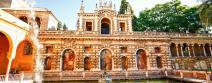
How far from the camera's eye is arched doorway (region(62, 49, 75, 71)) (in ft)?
88.8

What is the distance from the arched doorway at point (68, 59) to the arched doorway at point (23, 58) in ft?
14.6

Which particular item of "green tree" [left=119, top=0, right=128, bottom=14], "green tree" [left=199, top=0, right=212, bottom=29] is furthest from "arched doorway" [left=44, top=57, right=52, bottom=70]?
"green tree" [left=119, top=0, right=128, bottom=14]

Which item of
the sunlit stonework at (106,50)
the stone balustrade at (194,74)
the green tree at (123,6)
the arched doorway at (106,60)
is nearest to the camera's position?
the stone balustrade at (194,74)

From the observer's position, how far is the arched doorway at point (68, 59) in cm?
2707

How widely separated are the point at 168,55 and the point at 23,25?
808 inches

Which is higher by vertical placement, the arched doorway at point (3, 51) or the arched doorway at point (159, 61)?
the arched doorway at point (3, 51)

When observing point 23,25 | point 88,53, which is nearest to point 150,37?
point 88,53

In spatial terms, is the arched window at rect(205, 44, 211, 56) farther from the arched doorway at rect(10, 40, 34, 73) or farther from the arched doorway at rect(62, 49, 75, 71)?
the arched doorway at rect(10, 40, 34, 73)

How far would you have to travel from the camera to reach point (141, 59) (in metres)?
28.9

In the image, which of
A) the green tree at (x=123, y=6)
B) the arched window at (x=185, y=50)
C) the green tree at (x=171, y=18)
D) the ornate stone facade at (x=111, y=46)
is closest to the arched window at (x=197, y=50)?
the ornate stone facade at (x=111, y=46)

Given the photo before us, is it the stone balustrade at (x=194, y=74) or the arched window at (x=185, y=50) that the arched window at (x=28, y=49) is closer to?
the stone balustrade at (x=194, y=74)

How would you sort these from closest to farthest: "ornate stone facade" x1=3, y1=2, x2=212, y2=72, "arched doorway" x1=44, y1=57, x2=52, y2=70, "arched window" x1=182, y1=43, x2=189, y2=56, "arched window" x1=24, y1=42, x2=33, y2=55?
"arched window" x1=24, y1=42, x2=33, y2=55 < "arched doorway" x1=44, y1=57, x2=52, y2=70 < "ornate stone facade" x1=3, y1=2, x2=212, y2=72 < "arched window" x1=182, y1=43, x2=189, y2=56

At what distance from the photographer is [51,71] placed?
25.1m

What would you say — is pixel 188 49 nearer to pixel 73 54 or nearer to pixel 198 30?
pixel 198 30
